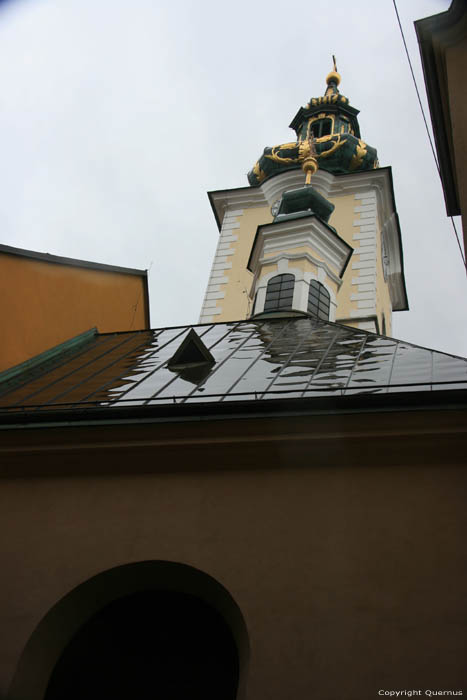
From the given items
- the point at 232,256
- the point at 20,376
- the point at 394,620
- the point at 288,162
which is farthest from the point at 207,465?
the point at 288,162

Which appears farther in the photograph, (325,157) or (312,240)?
(325,157)

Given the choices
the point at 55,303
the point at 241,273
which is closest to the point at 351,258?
the point at 241,273

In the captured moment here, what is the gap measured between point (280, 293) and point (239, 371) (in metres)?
6.78

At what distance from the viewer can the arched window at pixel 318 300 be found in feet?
45.2

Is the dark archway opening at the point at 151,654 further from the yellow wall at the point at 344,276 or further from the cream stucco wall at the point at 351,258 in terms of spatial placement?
the yellow wall at the point at 344,276

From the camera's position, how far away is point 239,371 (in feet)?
23.7

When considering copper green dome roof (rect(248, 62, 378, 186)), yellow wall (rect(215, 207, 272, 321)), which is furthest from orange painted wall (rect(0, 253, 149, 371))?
copper green dome roof (rect(248, 62, 378, 186))

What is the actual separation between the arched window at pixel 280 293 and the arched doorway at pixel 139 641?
8.21 meters

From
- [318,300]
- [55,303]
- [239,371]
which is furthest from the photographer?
[318,300]

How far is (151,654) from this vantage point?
551 cm

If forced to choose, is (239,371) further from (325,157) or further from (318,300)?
(325,157)

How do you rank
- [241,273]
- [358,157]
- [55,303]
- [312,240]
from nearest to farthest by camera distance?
[55,303], [312,240], [241,273], [358,157]

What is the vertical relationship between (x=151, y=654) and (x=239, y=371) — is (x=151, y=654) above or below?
below

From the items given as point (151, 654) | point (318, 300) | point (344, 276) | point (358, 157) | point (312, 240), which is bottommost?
point (151, 654)
